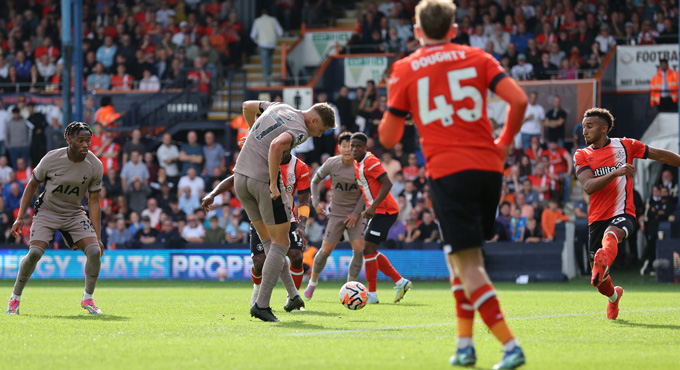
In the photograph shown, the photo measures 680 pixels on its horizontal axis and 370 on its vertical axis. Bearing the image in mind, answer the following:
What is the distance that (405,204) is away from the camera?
2211 centimetres

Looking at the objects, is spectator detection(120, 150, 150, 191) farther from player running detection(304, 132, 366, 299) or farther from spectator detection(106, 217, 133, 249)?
player running detection(304, 132, 366, 299)

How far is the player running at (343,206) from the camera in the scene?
14.5 m

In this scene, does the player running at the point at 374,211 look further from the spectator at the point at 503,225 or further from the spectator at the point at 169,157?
the spectator at the point at 169,157

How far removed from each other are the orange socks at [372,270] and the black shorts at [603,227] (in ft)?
12.7

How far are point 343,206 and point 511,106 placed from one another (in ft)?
27.9

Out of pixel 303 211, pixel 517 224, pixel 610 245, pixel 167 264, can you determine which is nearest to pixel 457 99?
pixel 610 245

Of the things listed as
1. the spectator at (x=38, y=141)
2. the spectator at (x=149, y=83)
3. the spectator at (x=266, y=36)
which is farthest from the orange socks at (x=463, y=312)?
the spectator at (x=149, y=83)

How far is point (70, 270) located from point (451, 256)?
17958 mm

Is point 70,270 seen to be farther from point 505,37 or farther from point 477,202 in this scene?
point 477,202

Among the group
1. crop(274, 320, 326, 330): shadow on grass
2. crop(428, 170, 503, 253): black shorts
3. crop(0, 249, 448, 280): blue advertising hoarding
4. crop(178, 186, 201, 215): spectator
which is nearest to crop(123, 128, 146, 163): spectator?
crop(178, 186, 201, 215): spectator

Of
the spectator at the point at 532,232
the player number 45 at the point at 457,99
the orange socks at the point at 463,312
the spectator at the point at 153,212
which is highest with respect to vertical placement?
the player number 45 at the point at 457,99

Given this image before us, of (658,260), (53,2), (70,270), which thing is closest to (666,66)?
(658,260)

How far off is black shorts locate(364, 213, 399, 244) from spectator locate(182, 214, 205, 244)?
31.2 ft

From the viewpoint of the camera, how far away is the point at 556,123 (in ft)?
74.4
